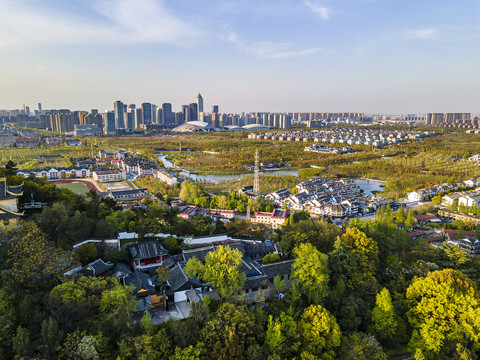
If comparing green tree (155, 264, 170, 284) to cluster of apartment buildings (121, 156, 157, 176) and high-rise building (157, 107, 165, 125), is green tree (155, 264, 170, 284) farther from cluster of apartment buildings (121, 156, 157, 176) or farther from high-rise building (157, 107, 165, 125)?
high-rise building (157, 107, 165, 125)

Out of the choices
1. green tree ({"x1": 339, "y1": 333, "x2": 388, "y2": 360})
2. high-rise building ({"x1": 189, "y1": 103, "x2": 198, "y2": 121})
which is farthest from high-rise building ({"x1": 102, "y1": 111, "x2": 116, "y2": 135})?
green tree ({"x1": 339, "y1": 333, "x2": 388, "y2": 360})

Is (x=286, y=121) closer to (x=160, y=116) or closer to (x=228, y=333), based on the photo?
(x=160, y=116)

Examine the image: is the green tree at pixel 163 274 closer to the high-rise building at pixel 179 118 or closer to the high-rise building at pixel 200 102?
the high-rise building at pixel 179 118

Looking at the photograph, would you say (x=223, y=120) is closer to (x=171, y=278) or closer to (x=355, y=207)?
(x=355, y=207)

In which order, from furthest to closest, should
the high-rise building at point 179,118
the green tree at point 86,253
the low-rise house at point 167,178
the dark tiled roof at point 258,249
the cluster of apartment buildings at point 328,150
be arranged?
the high-rise building at point 179,118 → the cluster of apartment buildings at point 328,150 → the low-rise house at point 167,178 → the dark tiled roof at point 258,249 → the green tree at point 86,253

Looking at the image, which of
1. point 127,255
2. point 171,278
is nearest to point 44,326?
point 171,278

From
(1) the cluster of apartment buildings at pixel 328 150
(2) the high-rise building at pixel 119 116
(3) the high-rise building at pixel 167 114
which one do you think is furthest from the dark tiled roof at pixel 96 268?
(3) the high-rise building at pixel 167 114
